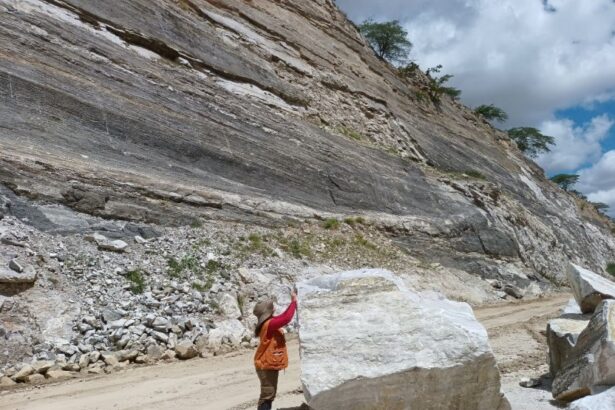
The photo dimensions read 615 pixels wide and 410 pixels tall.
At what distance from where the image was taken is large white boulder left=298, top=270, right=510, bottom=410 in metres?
4.63

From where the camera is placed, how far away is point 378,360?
4715 millimetres

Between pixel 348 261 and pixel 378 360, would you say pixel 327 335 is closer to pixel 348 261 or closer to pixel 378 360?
pixel 378 360

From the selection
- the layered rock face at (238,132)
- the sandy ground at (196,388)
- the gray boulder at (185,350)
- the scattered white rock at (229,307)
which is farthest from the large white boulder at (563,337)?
the layered rock face at (238,132)

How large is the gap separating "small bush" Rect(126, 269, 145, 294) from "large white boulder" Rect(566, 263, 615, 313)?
666cm

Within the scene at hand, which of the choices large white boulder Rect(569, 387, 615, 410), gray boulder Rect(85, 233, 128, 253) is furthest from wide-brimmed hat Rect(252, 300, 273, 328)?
gray boulder Rect(85, 233, 128, 253)

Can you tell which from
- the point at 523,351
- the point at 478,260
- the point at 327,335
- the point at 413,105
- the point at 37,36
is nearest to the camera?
the point at 327,335

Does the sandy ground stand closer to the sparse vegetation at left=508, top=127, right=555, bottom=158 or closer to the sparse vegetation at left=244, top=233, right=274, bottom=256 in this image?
the sparse vegetation at left=244, top=233, right=274, bottom=256

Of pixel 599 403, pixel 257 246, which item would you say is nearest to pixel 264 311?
pixel 599 403

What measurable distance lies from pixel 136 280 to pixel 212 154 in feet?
17.0

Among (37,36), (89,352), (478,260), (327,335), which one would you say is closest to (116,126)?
(37,36)

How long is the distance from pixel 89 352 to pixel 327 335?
4.31 meters

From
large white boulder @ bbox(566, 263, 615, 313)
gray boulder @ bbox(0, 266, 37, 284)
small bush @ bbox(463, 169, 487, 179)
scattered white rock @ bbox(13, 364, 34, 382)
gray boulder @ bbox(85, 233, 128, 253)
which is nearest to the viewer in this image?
large white boulder @ bbox(566, 263, 615, 313)

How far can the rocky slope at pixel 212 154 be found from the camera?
9.72 meters

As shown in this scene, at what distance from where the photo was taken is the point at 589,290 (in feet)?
21.6
